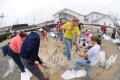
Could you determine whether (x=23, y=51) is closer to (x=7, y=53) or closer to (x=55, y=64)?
(x=7, y=53)

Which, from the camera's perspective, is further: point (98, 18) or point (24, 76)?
point (98, 18)

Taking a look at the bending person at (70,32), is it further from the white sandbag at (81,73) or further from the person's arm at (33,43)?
the person's arm at (33,43)

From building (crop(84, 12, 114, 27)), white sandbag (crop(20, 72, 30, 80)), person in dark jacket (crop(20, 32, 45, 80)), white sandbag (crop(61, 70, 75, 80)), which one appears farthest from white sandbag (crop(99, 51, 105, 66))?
building (crop(84, 12, 114, 27))

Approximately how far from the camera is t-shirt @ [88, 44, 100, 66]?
32.3 feet

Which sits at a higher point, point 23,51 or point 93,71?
point 23,51

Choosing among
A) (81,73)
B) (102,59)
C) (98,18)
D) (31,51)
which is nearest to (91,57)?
(81,73)

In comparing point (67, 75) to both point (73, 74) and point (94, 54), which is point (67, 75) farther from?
point (94, 54)

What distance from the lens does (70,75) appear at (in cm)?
1088

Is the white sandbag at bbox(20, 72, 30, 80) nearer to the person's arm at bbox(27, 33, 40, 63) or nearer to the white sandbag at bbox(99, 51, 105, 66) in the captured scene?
the white sandbag at bbox(99, 51, 105, 66)

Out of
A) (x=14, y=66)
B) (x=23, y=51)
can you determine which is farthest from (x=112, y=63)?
(x=23, y=51)

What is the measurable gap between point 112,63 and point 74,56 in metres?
1.82

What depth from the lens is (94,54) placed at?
999 centimetres

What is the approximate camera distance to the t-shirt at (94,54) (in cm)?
985

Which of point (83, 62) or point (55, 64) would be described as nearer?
point (83, 62)
